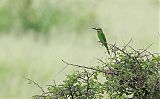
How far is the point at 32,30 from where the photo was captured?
434 centimetres

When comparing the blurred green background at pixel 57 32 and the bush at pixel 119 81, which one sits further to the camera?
the blurred green background at pixel 57 32

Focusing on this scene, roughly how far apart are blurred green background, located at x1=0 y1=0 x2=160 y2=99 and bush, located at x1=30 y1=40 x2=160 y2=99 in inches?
73.4

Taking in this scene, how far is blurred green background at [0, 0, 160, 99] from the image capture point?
13.4ft

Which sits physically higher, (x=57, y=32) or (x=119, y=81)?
(x=57, y=32)

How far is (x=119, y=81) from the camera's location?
1.98m

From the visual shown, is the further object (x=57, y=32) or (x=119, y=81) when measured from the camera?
(x=57, y=32)

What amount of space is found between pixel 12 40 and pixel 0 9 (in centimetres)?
44

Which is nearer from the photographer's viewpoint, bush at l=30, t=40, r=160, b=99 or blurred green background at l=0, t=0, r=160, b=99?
bush at l=30, t=40, r=160, b=99

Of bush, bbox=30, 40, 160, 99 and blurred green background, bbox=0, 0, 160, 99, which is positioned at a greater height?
blurred green background, bbox=0, 0, 160, 99

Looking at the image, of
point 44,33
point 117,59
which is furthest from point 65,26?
point 117,59

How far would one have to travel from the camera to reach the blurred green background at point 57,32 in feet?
13.4

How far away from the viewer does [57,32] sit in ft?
14.6

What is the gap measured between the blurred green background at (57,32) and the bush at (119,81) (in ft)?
6.12

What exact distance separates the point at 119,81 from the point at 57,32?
250 centimetres
